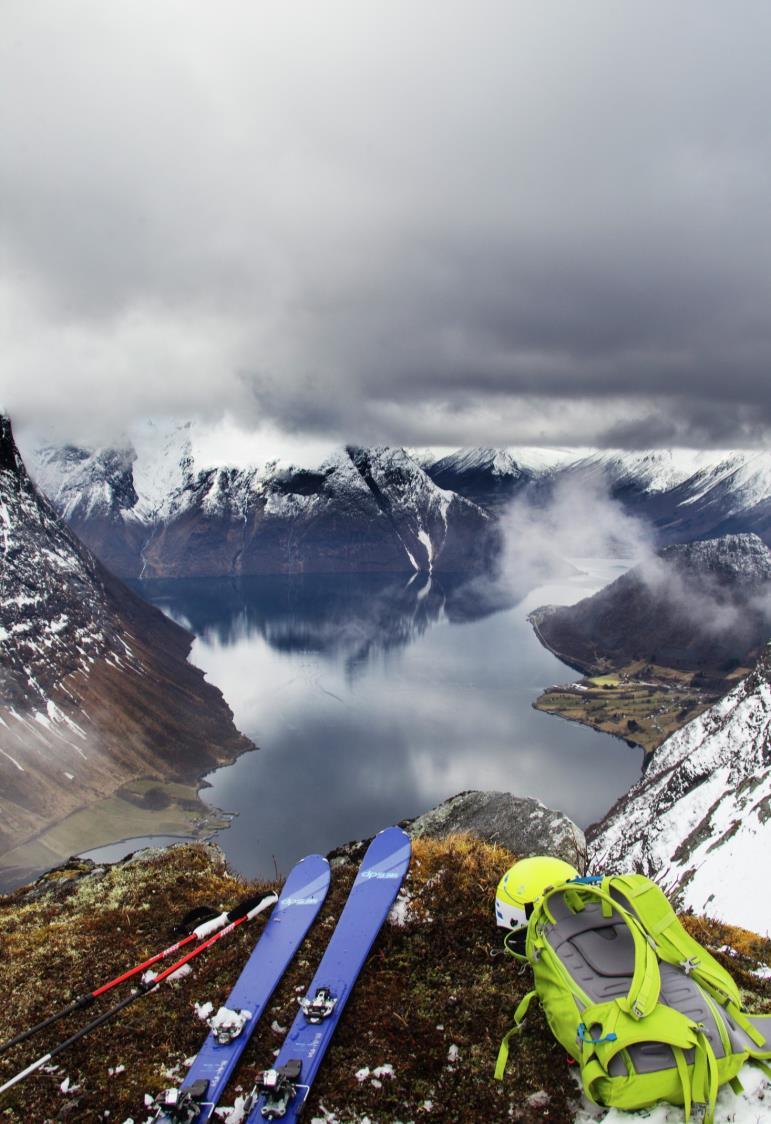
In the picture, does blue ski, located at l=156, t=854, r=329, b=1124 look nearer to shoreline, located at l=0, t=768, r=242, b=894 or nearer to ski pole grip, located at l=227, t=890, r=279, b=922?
ski pole grip, located at l=227, t=890, r=279, b=922

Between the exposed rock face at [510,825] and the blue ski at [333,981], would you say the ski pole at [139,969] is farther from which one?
the exposed rock face at [510,825]

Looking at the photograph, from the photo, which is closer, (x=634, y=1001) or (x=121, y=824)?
(x=634, y=1001)

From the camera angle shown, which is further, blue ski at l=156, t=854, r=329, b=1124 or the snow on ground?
blue ski at l=156, t=854, r=329, b=1124

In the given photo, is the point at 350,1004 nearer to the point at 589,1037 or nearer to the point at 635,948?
the point at 589,1037

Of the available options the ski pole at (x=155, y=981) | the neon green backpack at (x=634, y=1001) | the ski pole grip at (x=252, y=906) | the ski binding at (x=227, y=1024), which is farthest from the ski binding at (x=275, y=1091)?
the ski pole grip at (x=252, y=906)

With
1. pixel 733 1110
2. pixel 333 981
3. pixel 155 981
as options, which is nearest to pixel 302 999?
pixel 333 981

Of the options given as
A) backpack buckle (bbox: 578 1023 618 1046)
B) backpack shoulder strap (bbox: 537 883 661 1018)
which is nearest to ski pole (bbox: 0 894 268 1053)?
backpack shoulder strap (bbox: 537 883 661 1018)

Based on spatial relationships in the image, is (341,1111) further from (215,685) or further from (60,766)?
(215,685)

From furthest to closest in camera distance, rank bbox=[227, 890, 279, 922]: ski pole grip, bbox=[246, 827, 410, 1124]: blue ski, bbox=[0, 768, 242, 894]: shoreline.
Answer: bbox=[0, 768, 242, 894]: shoreline, bbox=[227, 890, 279, 922]: ski pole grip, bbox=[246, 827, 410, 1124]: blue ski

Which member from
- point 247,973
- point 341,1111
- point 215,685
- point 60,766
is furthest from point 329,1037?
point 215,685
